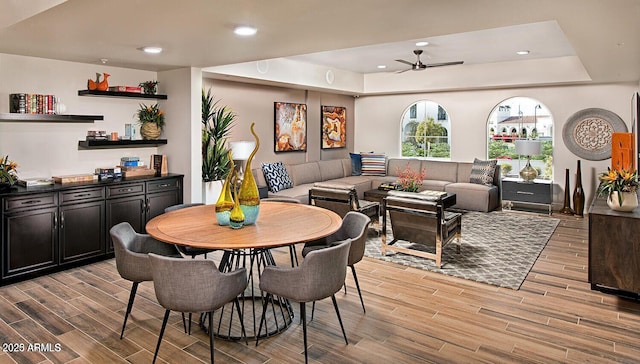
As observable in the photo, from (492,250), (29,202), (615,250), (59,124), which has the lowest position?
(492,250)

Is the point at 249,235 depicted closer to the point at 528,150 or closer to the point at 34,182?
the point at 34,182

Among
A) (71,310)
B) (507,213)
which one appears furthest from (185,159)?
(507,213)

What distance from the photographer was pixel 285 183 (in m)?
7.35

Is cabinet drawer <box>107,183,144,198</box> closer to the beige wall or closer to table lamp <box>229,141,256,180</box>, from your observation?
table lamp <box>229,141,256,180</box>

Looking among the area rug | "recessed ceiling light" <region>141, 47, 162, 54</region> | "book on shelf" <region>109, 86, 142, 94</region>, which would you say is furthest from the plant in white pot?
the area rug

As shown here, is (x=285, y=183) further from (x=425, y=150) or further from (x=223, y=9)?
(x=223, y=9)

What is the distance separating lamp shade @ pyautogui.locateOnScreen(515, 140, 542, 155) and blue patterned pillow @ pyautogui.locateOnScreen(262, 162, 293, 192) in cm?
404

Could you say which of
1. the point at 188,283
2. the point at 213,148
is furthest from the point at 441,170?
the point at 188,283

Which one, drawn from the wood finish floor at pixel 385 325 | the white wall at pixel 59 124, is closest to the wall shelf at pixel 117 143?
the white wall at pixel 59 124

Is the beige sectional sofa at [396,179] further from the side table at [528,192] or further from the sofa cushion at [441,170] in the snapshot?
the side table at [528,192]

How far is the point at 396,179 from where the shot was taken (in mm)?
8680

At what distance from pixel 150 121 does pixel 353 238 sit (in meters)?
3.42

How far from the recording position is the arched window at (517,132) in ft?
26.1

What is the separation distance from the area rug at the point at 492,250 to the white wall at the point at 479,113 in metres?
1.35
